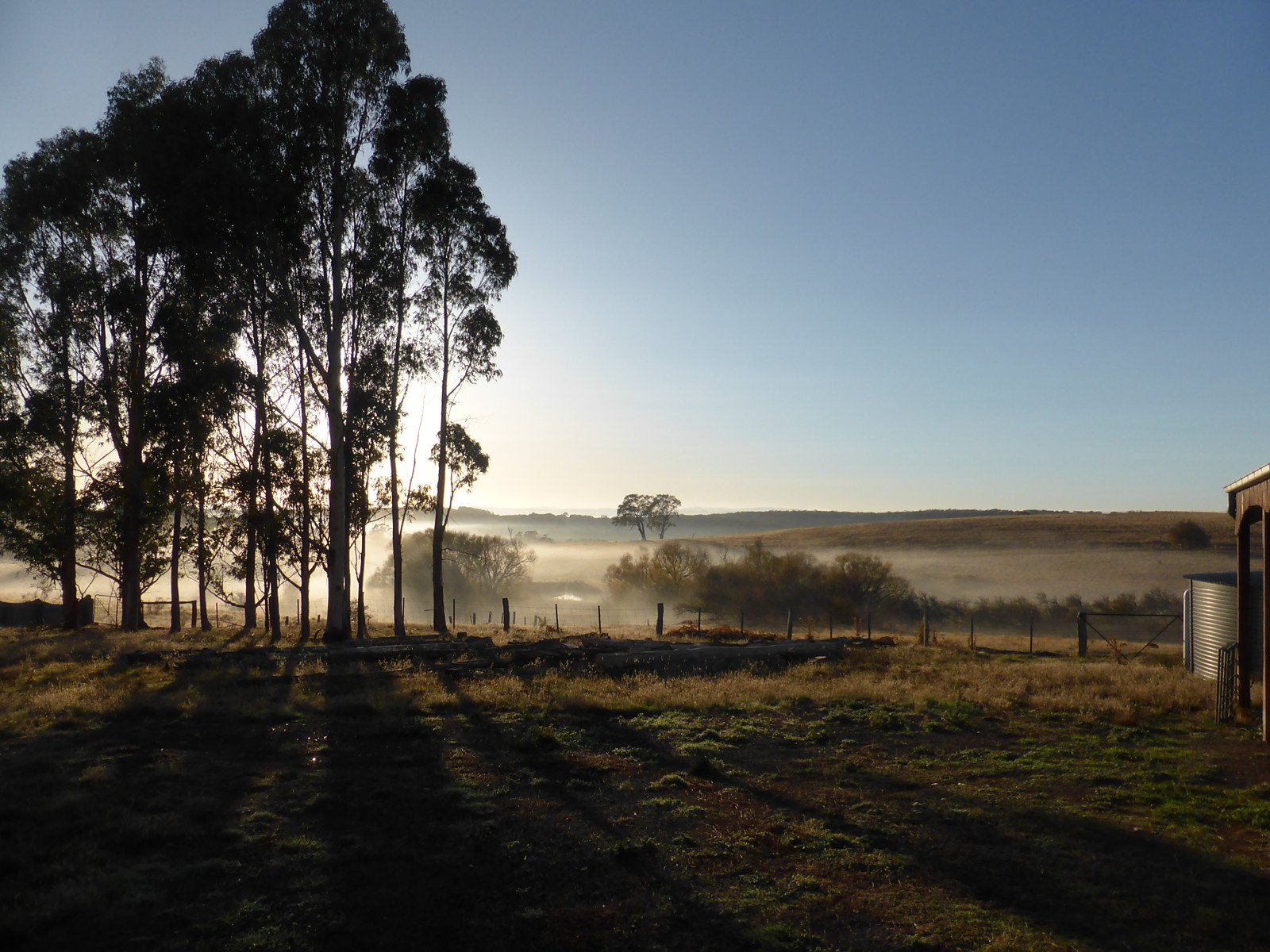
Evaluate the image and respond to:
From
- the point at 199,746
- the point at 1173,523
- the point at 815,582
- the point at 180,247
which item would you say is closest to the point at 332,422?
the point at 180,247

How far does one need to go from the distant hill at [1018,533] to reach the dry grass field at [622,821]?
70425 mm

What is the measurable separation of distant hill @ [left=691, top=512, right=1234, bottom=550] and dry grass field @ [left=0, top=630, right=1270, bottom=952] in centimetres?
7042

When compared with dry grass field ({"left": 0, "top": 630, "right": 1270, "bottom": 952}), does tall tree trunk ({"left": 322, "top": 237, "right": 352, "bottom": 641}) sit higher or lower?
higher

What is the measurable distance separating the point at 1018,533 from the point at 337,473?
80.8 metres

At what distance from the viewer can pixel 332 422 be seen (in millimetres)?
22375

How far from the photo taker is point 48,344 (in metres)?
28.0

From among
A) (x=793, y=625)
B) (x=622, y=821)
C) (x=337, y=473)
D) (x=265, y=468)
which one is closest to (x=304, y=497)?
(x=265, y=468)

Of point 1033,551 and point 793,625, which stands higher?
point 1033,551

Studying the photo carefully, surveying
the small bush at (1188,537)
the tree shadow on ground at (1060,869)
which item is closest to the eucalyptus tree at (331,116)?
the tree shadow on ground at (1060,869)

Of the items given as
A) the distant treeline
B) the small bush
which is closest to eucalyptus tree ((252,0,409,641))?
the distant treeline

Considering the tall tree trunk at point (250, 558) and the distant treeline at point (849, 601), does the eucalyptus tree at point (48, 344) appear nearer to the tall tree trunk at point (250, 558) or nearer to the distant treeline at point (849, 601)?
the tall tree trunk at point (250, 558)

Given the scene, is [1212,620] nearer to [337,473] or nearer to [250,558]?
[337,473]

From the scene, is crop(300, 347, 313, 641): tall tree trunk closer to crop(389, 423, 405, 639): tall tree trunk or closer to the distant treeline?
crop(389, 423, 405, 639): tall tree trunk

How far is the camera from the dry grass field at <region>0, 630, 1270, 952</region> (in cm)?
536
